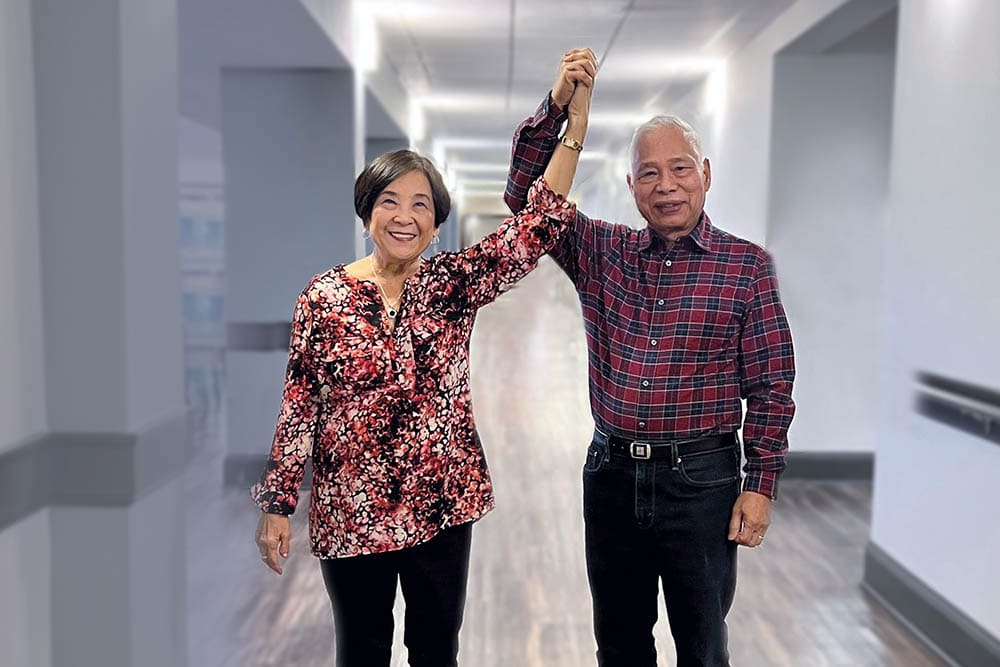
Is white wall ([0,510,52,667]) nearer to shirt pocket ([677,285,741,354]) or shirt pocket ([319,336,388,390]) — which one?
shirt pocket ([319,336,388,390])

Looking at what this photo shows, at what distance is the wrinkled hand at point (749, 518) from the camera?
154 centimetres

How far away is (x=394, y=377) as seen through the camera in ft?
4.64

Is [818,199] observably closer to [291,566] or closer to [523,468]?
[523,468]

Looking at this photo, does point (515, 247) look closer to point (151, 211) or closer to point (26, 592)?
point (151, 211)

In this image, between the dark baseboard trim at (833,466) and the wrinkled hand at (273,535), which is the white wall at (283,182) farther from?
the wrinkled hand at (273,535)

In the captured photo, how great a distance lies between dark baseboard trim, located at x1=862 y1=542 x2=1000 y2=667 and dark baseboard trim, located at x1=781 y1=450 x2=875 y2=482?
142cm

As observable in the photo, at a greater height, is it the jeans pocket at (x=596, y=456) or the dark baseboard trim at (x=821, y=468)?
the jeans pocket at (x=596, y=456)

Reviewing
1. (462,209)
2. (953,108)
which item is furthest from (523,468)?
(462,209)

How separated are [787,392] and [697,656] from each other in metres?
0.45

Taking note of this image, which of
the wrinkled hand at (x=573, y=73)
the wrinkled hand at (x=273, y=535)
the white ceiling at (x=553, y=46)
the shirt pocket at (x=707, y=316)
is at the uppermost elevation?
the white ceiling at (x=553, y=46)

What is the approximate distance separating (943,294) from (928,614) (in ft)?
2.97

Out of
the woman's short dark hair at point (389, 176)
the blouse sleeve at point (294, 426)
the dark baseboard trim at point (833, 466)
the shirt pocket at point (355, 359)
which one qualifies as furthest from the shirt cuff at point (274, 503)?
the dark baseboard trim at point (833, 466)

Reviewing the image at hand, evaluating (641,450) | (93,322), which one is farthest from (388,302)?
(93,322)

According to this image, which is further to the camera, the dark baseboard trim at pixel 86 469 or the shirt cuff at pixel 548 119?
Answer: the dark baseboard trim at pixel 86 469
